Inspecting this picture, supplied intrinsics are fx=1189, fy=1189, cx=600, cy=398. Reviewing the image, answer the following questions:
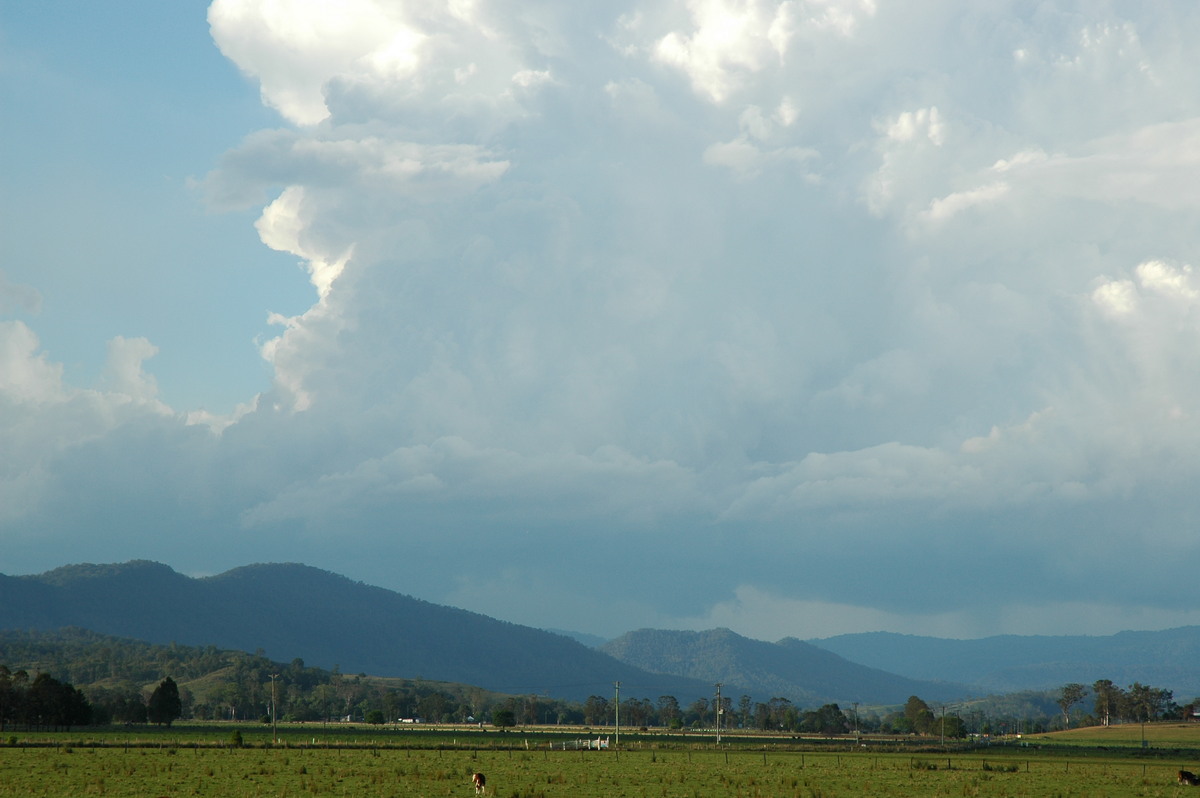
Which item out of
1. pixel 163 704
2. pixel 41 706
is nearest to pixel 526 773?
pixel 41 706

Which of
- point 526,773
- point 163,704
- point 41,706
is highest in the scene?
point 41,706

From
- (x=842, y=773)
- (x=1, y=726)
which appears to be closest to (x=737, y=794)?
(x=842, y=773)

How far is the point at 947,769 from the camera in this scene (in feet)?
312

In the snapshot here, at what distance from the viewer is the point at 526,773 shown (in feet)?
263

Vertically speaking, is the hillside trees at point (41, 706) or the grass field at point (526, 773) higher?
the hillside trees at point (41, 706)

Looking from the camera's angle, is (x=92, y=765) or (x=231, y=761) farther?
(x=231, y=761)

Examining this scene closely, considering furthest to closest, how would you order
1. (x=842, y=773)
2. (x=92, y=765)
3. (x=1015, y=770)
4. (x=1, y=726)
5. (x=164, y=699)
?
(x=164, y=699)
(x=1, y=726)
(x=1015, y=770)
(x=842, y=773)
(x=92, y=765)

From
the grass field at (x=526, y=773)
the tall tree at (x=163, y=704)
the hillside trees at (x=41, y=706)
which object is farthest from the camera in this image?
the tall tree at (x=163, y=704)

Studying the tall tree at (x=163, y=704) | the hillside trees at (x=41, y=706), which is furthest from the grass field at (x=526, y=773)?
the tall tree at (x=163, y=704)

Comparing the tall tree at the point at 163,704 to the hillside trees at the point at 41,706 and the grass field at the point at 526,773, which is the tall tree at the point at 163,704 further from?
the grass field at the point at 526,773

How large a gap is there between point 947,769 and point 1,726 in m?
123

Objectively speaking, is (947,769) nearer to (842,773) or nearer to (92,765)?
(842,773)

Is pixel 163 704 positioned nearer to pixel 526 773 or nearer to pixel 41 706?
pixel 41 706

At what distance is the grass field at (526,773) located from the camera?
64.8 m
